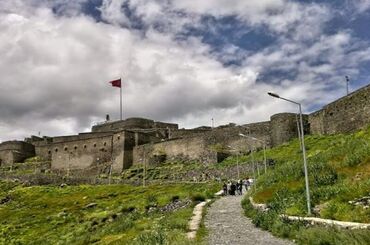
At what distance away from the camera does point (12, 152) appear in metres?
108

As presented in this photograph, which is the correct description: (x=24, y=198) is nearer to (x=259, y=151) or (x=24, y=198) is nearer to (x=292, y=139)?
(x=259, y=151)

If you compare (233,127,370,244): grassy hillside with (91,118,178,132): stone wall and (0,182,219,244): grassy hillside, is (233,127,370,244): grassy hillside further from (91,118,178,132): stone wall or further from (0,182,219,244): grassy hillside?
(91,118,178,132): stone wall

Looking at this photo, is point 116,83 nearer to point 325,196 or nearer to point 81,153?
point 81,153

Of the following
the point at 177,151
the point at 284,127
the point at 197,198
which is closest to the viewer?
the point at 197,198

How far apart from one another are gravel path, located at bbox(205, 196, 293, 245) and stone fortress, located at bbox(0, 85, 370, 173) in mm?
29395

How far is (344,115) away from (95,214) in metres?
32.7

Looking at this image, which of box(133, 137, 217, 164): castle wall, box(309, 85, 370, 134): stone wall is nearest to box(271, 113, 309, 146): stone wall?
box(309, 85, 370, 134): stone wall

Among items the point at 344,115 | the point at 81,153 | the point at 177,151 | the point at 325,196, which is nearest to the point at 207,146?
the point at 177,151

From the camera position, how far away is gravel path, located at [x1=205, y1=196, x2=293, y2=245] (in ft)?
65.0

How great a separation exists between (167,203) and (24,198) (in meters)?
37.8

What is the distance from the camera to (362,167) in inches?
1006

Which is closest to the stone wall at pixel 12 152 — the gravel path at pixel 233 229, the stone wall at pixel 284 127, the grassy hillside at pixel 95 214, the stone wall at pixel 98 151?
the stone wall at pixel 98 151

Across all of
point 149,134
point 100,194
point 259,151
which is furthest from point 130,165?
point 259,151

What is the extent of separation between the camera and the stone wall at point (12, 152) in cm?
10744
